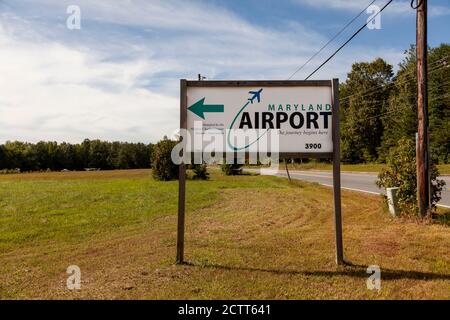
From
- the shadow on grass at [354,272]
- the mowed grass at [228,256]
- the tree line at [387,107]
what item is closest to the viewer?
the mowed grass at [228,256]

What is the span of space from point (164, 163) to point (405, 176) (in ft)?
74.3

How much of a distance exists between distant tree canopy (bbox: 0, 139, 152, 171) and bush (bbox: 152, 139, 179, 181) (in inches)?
3177

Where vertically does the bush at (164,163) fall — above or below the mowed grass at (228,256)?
above

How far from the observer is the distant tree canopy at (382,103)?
158 ft

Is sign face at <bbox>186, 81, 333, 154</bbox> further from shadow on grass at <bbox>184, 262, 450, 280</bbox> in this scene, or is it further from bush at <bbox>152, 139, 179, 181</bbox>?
bush at <bbox>152, 139, 179, 181</bbox>

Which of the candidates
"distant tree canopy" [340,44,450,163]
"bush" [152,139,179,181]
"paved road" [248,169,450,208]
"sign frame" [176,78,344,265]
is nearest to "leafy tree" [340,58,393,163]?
"distant tree canopy" [340,44,450,163]

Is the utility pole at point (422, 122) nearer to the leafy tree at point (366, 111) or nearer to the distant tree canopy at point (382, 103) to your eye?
the distant tree canopy at point (382, 103)

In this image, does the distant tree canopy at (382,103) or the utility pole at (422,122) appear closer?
the utility pole at (422,122)

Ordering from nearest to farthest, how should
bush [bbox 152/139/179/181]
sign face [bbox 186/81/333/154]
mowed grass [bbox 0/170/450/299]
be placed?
mowed grass [bbox 0/170/450/299], sign face [bbox 186/81/333/154], bush [bbox 152/139/179/181]

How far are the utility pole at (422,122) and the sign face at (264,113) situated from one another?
163 inches

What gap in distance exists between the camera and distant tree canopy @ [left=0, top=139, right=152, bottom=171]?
10819 centimetres

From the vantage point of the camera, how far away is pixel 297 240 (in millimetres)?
7594

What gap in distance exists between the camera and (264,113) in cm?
630

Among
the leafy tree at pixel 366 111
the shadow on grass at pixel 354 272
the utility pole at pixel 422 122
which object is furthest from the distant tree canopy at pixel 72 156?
the shadow on grass at pixel 354 272
